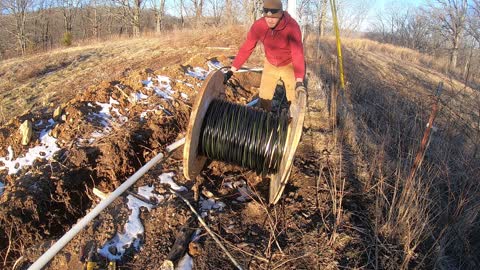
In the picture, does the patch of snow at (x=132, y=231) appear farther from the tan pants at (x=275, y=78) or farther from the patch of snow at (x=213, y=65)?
the patch of snow at (x=213, y=65)

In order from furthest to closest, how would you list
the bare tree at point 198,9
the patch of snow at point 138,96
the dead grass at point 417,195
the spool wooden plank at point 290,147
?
the bare tree at point 198,9
the patch of snow at point 138,96
the spool wooden plank at point 290,147
the dead grass at point 417,195

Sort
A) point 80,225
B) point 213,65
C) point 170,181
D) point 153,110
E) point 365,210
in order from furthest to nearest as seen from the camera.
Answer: point 213,65 → point 153,110 → point 170,181 → point 365,210 → point 80,225

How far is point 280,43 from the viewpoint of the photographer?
4375 millimetres

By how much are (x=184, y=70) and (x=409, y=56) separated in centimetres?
2295

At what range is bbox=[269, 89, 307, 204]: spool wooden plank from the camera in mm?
2998

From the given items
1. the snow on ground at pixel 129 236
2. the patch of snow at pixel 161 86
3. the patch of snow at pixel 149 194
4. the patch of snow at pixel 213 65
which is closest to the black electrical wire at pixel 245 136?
the patch of snow at pixel 149 194

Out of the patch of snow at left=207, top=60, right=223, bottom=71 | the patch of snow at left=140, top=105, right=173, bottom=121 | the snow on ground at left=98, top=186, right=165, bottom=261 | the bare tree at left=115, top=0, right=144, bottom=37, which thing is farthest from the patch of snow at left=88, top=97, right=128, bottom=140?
the bare tree at left=115, top=0, right=144, bottom=37

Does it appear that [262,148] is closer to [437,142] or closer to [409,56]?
[437,142]

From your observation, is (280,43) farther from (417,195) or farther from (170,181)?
(417,195)

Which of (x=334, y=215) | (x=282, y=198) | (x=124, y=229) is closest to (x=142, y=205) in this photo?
(x=124, y=229)

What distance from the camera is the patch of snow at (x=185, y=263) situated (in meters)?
2.64

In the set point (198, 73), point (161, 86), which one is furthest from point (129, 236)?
point (198, 73)

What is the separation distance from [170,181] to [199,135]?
71cm

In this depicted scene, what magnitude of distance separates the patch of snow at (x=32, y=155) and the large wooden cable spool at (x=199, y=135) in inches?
84.0
